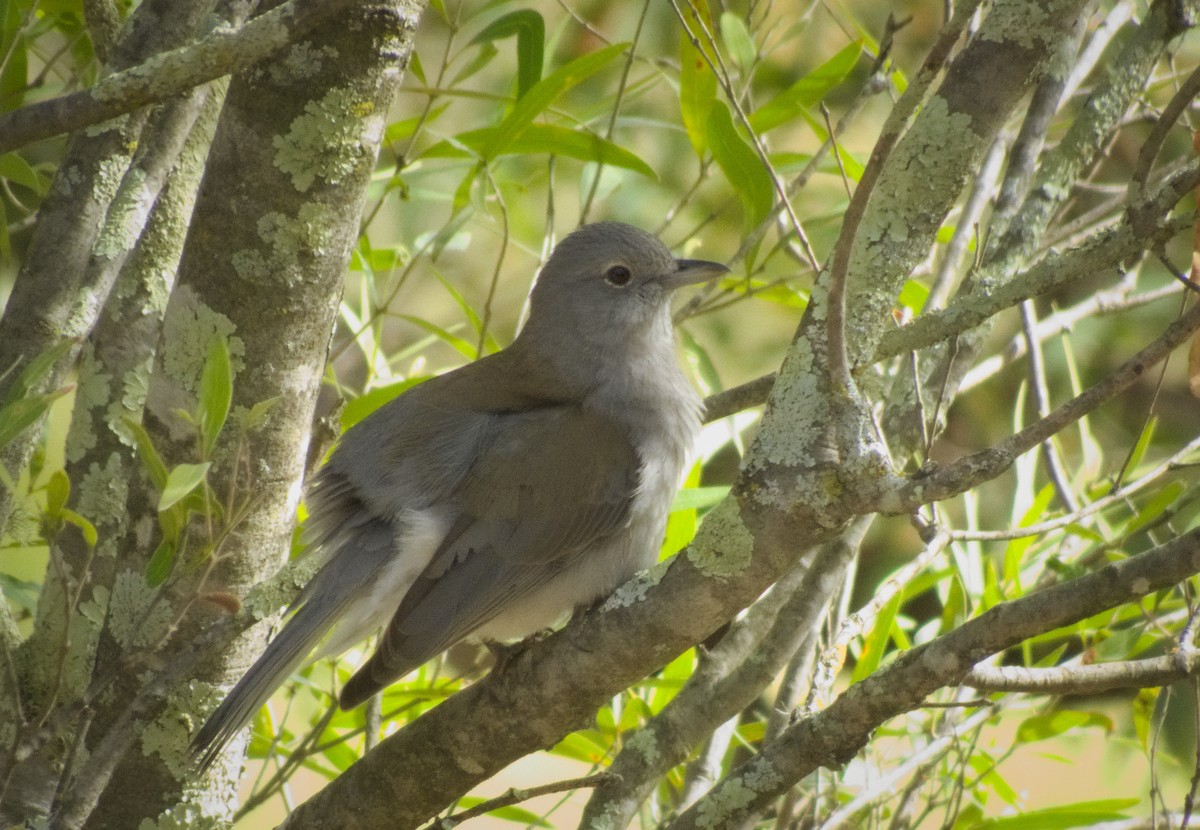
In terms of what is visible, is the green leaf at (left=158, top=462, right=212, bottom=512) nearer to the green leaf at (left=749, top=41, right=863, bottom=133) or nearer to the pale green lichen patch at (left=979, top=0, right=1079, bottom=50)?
the pale green lichen patch at (left=979, top=0, right=1079, bottom=50)

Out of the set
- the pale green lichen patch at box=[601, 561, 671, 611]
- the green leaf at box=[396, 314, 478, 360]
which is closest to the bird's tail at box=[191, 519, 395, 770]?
the green leaf at box=[396, 314, 478, 360]

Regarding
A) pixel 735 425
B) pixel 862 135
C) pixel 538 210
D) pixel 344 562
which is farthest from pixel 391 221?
pixel 344 562

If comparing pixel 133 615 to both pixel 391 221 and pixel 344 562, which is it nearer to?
pixel 344 562

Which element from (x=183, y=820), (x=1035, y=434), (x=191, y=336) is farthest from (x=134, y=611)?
(x=1035, y=434)

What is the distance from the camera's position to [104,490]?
281 centimetres

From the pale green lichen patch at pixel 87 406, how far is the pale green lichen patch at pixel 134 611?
0.37 m

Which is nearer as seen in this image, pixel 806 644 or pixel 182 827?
pixel 182 827

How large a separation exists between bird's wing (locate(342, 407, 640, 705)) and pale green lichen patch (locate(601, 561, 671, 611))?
95 centimetres

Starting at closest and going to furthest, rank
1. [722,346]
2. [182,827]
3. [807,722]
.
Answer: [807,722] < [182,827] < [722,346]

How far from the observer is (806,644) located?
2.97 metres

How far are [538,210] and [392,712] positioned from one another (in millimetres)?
3100

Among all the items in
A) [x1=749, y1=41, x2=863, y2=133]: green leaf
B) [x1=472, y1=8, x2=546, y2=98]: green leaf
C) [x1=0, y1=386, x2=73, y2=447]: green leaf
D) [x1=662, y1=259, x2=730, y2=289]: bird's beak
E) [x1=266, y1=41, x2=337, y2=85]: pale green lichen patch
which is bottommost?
[x1=0, y1=386, x2=73, y2=447]: green leaf

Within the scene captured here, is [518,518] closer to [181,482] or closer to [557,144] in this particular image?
[557,144]

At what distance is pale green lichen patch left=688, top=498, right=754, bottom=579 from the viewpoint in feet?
6.46
